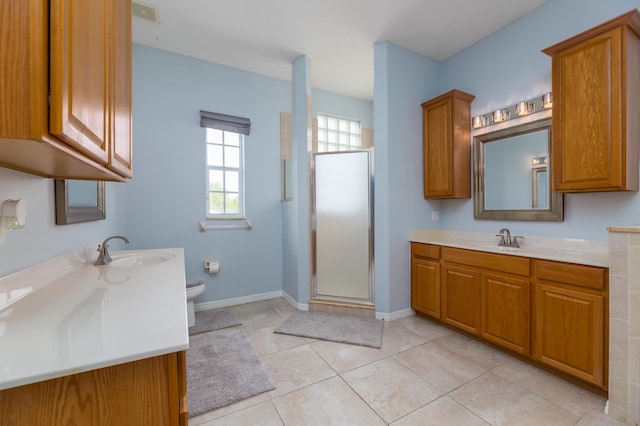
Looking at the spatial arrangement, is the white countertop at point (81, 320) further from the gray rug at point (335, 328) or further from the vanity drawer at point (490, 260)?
the vanity drawer at point (490, 260)

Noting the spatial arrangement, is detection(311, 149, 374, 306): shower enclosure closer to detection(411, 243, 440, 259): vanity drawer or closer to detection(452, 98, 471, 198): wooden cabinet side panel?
detection(411, 243, 440, 259): vanity drawer

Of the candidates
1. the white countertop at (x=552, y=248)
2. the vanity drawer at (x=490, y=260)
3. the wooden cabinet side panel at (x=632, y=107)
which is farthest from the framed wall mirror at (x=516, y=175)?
the vanity drawer at (x=490, y=260)

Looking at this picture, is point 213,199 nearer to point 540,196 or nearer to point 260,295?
point 260,295

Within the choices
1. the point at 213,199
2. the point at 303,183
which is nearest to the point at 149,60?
the point at 213,199

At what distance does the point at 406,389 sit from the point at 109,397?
172 centimetres

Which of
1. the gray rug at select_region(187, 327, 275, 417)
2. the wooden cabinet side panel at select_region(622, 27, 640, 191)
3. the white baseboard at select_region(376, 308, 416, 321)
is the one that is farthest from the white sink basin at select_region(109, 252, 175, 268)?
the wooden cabinet side panel at select_region(622, 27, 640, 191)

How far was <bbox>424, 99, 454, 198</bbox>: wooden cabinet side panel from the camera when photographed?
112 inches

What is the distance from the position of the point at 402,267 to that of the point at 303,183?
148 centimetres

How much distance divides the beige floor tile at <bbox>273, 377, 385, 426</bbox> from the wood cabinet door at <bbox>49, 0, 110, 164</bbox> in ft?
5.30

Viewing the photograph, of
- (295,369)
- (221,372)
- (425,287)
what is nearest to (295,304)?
(295,369)

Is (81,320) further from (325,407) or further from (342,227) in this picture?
(342,227)

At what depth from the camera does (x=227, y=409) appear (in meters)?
1.61

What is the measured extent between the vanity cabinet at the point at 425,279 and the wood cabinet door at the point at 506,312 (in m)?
0.48

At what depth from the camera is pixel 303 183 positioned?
3.20m
